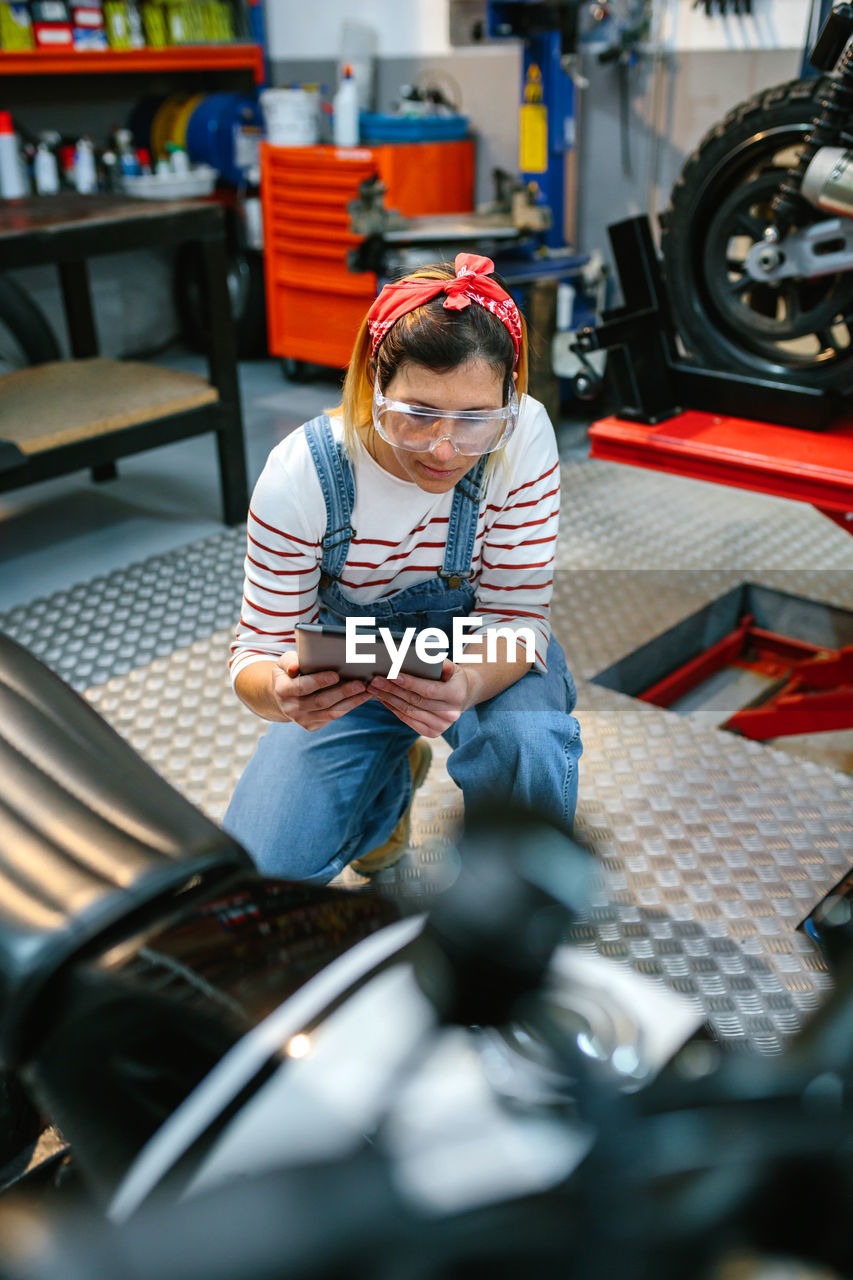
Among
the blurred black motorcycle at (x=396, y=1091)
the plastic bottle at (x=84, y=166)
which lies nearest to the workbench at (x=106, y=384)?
the plastic bottle at (x=84, y=166)

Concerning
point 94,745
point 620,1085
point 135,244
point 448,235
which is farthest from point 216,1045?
point 448,235

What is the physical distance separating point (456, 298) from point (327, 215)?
359cm

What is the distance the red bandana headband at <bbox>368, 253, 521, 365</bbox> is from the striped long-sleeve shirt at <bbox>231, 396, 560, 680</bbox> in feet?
0.56

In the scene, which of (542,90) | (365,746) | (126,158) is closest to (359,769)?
(365,746)

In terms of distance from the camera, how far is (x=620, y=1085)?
0.49m

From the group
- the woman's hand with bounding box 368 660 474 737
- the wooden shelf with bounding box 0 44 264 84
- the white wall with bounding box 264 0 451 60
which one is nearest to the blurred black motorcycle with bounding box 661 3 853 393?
the woman's hand with bounding box 368 660 474 737

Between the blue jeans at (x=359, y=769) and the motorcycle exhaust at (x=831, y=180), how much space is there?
3.30ft

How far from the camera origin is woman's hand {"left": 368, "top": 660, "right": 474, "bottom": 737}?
1.34 metres

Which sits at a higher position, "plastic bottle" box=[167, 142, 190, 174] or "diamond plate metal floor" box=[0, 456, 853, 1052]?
"plastic bottle" box=[167, 142, 190, 174]

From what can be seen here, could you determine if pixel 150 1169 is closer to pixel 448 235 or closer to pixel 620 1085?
pixel 620 1085

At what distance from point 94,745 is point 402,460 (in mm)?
567

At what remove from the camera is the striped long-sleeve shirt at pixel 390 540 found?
4.55 ft

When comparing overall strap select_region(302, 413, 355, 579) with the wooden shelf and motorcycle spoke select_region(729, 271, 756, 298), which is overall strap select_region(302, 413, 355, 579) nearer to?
motorcycle spoke select_region(729, 271, 756, 298)

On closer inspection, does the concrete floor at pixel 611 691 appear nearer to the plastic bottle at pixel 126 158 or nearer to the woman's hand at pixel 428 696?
the woman's hand at pixel 428 696
